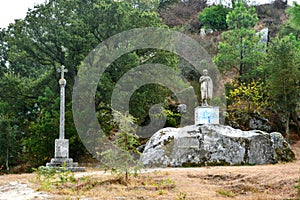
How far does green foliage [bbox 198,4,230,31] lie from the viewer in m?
35.7

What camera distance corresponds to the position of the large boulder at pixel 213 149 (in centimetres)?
1270

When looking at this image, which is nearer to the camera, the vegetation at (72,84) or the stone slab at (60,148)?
the stone slab at (60,148)

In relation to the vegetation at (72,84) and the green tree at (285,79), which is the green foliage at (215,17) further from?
the green tree at (285,79)

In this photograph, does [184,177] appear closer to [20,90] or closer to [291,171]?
[291,171]

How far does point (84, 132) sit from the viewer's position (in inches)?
659

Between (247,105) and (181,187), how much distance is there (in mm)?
13234

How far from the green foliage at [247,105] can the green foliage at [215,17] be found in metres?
15.8

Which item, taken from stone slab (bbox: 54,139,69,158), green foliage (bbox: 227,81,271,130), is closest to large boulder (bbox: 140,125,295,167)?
stone slab (bbox: 54,139,69,158)

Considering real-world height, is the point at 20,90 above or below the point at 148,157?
above

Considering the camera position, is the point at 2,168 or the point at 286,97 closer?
the point at 2,168

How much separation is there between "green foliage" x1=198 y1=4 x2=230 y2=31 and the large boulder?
77.9 ft

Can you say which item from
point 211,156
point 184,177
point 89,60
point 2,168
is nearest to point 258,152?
point 211,156

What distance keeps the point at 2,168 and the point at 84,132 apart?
4.18m

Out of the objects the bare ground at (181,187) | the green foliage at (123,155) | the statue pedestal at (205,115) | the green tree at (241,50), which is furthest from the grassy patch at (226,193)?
the green tree at (241,50)
